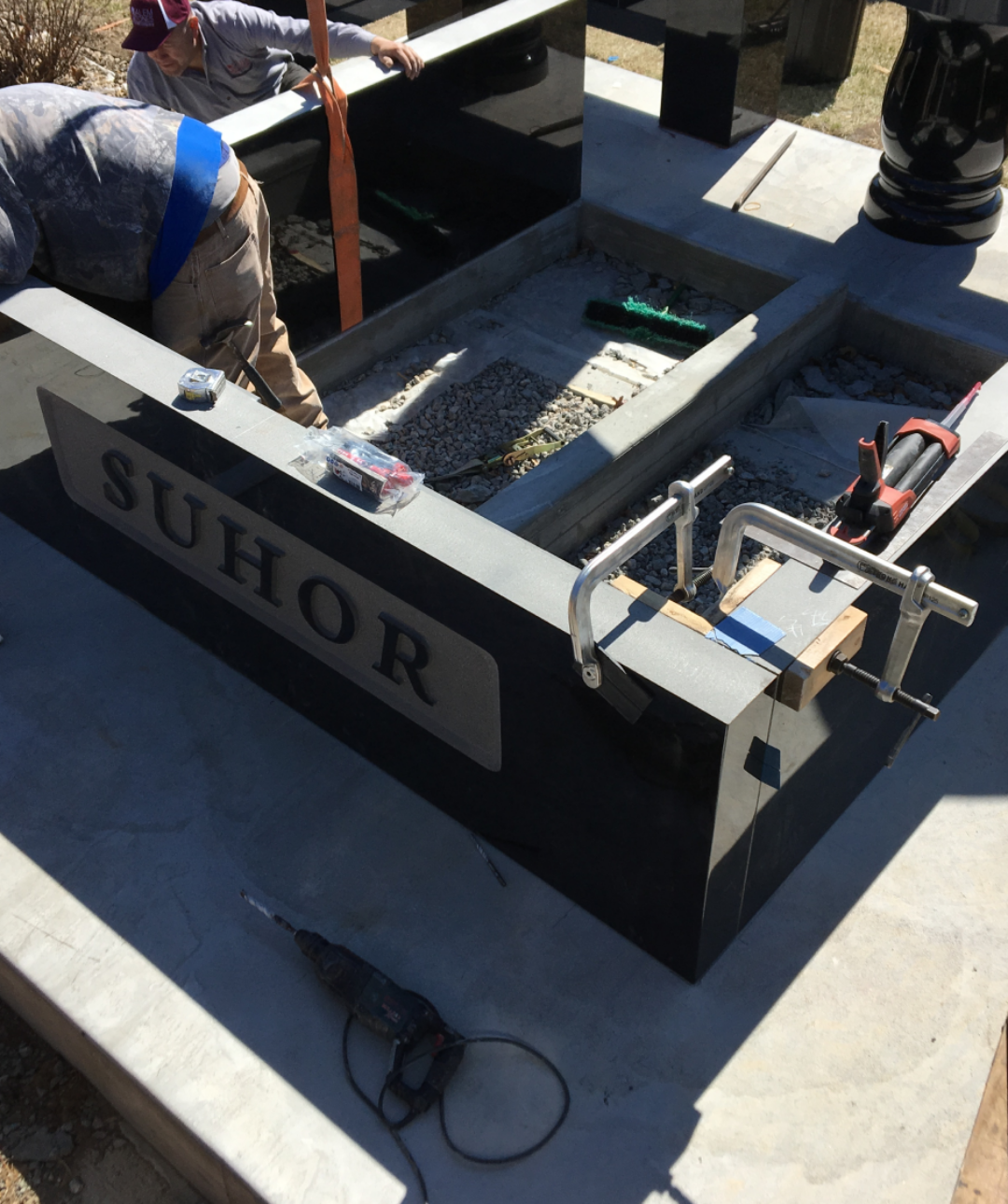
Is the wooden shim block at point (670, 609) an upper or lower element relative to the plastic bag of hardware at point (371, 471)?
lower

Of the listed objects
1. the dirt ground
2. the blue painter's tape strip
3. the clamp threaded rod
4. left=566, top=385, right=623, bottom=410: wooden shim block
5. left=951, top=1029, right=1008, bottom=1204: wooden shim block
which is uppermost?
the blue painter's tape strip

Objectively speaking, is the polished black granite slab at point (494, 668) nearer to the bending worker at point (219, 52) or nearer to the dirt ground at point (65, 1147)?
the dirt ground at point (65, 1147)

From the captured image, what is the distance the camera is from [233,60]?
485cm

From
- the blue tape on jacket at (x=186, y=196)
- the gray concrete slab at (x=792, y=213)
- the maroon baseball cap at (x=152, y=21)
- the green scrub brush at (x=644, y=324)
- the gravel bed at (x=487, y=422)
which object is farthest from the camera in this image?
the green scrub brush at (x=644, y=324)

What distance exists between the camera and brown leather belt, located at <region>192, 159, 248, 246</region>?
12.2ft

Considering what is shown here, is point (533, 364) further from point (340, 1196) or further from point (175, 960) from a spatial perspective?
point (340, 1196)

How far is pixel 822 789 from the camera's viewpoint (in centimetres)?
303

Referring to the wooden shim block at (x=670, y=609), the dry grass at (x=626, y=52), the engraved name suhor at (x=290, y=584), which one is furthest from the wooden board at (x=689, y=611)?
the dry grass at (x=626, y=52)

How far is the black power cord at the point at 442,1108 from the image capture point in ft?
8.51

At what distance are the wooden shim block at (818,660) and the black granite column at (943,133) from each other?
3689mm

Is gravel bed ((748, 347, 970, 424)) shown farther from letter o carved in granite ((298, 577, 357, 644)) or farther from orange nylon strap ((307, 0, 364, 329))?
letter o carved in granite ((298, 577, 357, 644))

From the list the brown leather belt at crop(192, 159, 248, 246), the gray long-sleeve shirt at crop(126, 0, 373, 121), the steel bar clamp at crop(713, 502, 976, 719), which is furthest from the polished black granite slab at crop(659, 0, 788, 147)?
the steel bar clamp at crop(713, 502, 976, 719)

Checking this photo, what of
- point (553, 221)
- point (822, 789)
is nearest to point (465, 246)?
point (553, 221)

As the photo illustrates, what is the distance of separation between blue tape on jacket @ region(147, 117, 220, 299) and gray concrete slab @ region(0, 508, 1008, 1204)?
1.39 meters
